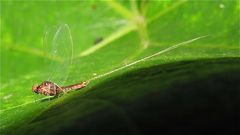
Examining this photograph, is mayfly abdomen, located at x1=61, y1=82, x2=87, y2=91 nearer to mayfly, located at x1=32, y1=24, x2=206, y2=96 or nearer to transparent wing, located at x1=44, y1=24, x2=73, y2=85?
mayfly, located at x1=32, y1=24, x2=206, y2=96

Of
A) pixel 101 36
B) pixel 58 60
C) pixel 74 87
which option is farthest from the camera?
pixel 101 36

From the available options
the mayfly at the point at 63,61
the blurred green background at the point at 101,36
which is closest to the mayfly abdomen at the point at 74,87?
the mayfly at the point at 63,61

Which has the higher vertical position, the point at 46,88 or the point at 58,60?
the point at 58,60

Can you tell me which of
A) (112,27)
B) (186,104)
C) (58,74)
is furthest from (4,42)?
(186,104)

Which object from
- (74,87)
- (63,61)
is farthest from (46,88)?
(74,87)

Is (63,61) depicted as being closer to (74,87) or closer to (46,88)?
(46,88)

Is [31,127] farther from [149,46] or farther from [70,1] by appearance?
[70,1]
